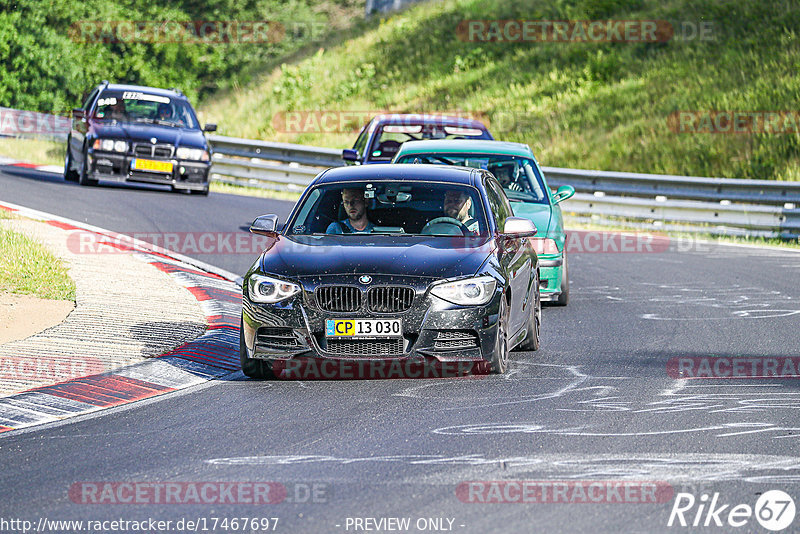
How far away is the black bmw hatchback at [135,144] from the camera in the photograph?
73.4ft

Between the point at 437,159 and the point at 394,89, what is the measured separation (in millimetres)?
27715

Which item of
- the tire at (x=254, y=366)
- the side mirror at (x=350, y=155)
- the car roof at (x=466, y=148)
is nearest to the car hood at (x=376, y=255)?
the tire at (x=254, y=366)

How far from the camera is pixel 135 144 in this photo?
22266 millimetres

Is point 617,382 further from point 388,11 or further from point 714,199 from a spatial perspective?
point 388,11

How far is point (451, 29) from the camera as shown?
44.9m

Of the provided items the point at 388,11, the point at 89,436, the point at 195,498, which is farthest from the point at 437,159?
the point at 388,11

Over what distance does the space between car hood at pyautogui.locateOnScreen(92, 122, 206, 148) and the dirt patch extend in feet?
35.1

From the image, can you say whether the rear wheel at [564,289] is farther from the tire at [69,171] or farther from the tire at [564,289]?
the tire at [69,171]

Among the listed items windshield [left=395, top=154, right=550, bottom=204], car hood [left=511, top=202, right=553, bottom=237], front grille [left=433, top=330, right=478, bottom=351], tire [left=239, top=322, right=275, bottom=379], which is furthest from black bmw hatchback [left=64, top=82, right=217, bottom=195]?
front grille [left=433, top=330, right=478, bottom=351]

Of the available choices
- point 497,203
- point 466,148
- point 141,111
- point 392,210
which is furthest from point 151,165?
point 392,210

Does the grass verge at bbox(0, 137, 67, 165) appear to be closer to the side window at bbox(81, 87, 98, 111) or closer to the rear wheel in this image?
the side window at bbox(81, 87, 98, 111)

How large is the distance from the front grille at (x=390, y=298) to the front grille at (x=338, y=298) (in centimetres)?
9

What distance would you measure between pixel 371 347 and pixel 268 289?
84 cm

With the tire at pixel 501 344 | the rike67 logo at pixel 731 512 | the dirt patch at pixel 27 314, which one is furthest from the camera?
the dirt patch at pixel 27 314
